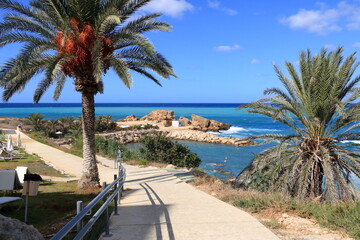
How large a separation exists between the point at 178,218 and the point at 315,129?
622cm

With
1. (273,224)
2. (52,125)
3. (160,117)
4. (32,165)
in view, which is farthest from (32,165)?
→ (160,117)

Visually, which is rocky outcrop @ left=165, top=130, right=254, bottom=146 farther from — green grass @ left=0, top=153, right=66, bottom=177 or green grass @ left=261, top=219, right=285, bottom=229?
green grass @ left=261, top=219, right=285, bottom=229

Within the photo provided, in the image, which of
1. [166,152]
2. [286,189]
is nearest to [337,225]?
[286,189]

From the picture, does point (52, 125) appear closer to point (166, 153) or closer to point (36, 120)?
point (36, 120)

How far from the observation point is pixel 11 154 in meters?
19.2

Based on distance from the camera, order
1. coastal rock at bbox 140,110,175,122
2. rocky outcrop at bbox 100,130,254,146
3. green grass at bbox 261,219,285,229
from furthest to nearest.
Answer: coastal rock at bbox 140,110,175,122
rocky outcrop at bbox 100,130,254,146
green grass at bbox 261,219,285,229

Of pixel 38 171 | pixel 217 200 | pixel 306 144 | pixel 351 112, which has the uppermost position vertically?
pixel 351 112

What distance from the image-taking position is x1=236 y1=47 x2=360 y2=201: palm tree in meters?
10.0

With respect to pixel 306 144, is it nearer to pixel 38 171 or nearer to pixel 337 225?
pixel 337 225

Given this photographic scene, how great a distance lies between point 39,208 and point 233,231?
18.6 feet

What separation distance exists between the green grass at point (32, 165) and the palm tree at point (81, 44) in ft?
16.3

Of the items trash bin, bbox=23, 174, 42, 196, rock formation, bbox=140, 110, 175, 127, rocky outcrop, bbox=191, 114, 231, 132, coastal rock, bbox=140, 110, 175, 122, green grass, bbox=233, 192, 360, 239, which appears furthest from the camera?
coastal rock, bbox=140, 110, 175, 122

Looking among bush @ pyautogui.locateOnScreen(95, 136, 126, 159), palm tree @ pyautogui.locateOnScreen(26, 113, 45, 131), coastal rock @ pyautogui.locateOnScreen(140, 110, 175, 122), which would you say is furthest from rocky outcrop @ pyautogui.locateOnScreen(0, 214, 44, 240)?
coastal rock @ pyautogui.locateOnScreen(140, 110, 175, 122)

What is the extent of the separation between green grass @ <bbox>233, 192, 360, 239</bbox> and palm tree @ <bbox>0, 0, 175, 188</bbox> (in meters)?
4.63
